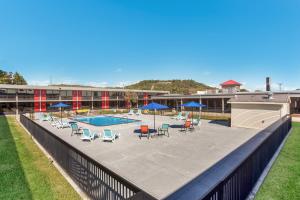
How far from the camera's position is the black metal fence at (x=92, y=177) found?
3.00 metres

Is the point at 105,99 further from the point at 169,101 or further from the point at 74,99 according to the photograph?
the point at 169,101

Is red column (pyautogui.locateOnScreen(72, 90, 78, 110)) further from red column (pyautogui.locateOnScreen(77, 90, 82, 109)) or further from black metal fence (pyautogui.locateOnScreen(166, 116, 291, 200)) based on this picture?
black metal fence (pyautogui.locateOnScreen(166, 116, 291, 200))

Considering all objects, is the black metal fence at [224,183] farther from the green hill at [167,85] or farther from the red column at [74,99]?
the green hill at [167,85]

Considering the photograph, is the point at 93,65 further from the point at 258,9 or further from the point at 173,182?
the point at 173,182

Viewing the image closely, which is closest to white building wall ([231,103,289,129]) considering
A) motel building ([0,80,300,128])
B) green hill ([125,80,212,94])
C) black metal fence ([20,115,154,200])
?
motel building ([0,80,300,128])

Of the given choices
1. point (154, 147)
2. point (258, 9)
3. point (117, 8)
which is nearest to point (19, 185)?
point (154, 147)

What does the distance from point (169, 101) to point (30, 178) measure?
3982 cm

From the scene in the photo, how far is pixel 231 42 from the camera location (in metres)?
31.6

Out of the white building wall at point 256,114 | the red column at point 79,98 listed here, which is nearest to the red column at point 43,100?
the red column at point 79,98

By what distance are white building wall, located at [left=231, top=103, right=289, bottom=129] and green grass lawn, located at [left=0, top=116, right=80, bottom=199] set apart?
49.5 feet

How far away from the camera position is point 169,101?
1753 inches

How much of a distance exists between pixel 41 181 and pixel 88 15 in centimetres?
2194

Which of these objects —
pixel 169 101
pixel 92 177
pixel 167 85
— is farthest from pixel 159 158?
pixel 167 85

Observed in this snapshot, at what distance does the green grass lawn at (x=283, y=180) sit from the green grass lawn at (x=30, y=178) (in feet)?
Result: 16.5
